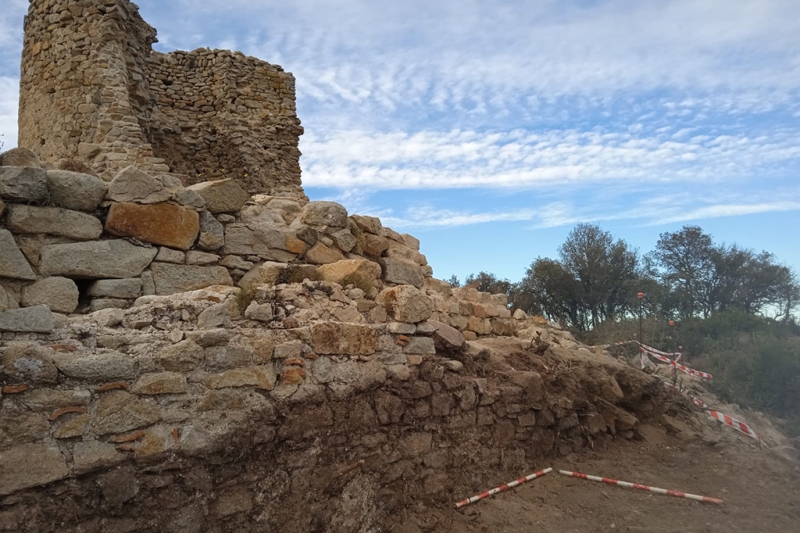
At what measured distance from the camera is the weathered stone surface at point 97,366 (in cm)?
299

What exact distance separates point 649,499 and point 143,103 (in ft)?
23.9

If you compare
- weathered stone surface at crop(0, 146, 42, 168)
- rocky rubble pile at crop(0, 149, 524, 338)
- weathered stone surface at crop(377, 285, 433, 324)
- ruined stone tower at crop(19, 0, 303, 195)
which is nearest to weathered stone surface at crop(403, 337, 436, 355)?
weathered stone surface at crop(377, 285, 433, 324)

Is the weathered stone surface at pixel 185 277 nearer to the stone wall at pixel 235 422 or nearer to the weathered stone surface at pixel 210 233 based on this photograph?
the weathered stone surface at pixel 210 233

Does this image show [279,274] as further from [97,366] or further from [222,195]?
[97,366]

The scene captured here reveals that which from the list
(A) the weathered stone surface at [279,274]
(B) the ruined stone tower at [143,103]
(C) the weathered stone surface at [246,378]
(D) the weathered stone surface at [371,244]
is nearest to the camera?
(C) the weathered stone surface at [246,378]

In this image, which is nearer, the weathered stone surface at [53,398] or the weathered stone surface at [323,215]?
the weathered stone surface at [53,398]

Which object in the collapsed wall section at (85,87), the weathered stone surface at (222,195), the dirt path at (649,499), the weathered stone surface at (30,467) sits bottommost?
the dirt path at (649,499)

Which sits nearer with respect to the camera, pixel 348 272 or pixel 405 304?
pixel 405 304

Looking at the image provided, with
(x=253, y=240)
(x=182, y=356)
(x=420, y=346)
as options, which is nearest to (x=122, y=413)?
(x=182, y=356)

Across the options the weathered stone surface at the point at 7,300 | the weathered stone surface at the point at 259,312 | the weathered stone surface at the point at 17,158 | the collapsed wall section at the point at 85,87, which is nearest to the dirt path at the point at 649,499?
the weathered stone surface at the point at 259,312

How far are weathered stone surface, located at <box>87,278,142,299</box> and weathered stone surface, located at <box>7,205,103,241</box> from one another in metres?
0.32

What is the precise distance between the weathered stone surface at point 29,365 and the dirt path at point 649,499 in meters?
2.46

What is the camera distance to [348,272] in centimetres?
482

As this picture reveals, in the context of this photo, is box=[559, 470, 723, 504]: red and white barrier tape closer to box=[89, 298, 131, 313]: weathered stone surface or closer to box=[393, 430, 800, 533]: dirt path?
box=[393, 430, 800, 533]: dirt path
